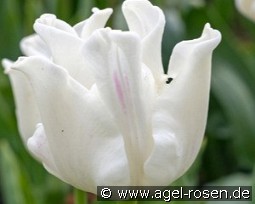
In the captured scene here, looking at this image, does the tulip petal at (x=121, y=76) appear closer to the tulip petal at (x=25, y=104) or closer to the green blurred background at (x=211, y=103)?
the tulip petal at (x=25, y=104)

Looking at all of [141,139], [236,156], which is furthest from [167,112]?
[236,156]

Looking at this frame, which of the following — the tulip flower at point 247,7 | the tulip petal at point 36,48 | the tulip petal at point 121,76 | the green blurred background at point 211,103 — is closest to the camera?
the tulip petal at point 121,76

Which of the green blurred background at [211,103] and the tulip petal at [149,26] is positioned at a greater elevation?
the tulip petal at [149,26]

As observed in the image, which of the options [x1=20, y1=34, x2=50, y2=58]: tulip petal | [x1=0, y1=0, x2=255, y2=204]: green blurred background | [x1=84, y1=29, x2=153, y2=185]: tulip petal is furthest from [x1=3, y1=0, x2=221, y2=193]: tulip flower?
[x1=0, y1=0, x2=255, y2=204]: green blurred background

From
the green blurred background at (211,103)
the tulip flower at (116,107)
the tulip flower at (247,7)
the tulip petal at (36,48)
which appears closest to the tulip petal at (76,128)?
the tulip flower at (116,107)

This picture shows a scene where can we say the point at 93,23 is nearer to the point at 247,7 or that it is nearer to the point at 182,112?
the point at 182,112

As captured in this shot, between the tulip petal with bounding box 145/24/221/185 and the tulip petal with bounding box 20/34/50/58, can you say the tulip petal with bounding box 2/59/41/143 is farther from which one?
the tulip petal with bounding box 145/24/221/185

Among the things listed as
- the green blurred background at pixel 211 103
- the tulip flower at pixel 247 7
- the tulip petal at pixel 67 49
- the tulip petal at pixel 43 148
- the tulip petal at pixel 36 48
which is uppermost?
the tulip petal at pixel 67 49
